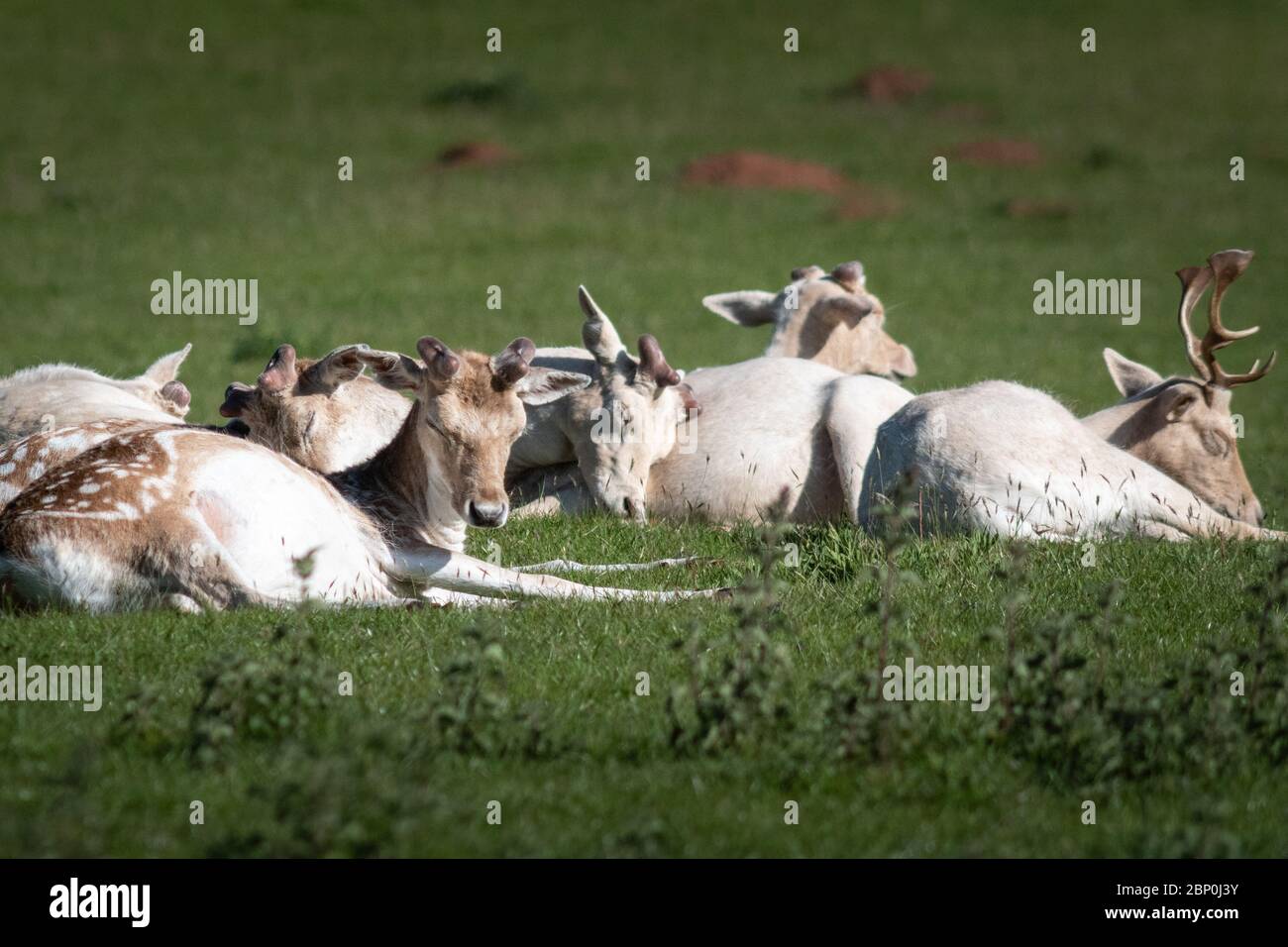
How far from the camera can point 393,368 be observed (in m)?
8.46

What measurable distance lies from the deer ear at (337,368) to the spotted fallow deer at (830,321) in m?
3.71

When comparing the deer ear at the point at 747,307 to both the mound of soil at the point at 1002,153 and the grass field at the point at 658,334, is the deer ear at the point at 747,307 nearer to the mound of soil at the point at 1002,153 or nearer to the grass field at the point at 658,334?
the grass field at the point at 658,334

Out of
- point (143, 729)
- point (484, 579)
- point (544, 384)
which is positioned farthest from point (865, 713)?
point (544, 384)

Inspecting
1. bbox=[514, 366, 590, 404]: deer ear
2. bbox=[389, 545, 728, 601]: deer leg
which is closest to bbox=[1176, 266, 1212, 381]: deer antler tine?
bbox=[514, 366, 590, 404]: deer ear

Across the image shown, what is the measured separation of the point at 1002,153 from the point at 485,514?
26.4m

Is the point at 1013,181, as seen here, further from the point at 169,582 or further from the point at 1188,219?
the point at 169,582

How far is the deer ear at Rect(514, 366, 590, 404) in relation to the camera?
8.99 m

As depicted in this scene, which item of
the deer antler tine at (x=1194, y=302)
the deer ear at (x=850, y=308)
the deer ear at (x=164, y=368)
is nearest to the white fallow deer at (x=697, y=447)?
the deer ear at (x=850, y=308)

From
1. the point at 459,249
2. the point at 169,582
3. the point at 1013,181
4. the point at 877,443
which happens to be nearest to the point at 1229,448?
the point at 877,443

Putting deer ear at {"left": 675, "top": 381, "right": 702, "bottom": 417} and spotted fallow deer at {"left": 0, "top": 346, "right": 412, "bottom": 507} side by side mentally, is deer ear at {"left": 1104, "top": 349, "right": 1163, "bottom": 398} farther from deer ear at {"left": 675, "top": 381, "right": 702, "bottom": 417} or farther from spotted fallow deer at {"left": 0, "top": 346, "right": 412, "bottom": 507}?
spotted fallow deer at {"left": 0, "top": 346, "right": 412, "bottom": 507}

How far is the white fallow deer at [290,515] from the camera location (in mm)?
7191

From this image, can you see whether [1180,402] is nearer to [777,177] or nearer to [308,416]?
[308,416]

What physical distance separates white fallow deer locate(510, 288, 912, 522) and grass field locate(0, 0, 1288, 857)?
1.95ft
